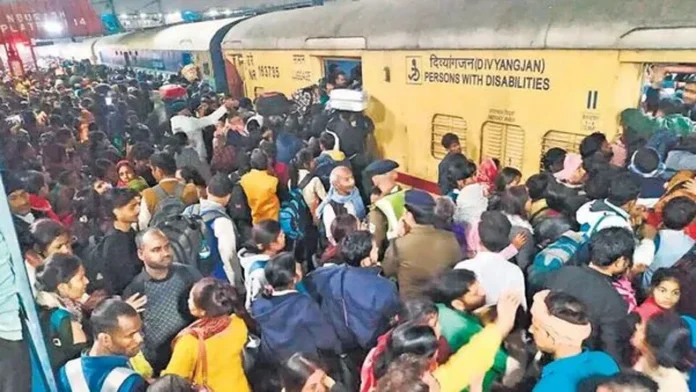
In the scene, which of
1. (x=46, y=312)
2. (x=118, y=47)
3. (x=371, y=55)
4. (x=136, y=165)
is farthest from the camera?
(x=118, y=47)

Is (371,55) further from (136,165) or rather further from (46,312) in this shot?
(46,312)

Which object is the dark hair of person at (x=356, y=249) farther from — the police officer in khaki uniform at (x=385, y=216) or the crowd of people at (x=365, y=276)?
the police officer in khaki uniform at (x=385, y=216)

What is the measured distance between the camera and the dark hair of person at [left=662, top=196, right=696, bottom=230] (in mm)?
2689

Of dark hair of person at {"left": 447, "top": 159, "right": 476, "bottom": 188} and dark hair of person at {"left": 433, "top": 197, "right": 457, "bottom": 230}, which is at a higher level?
dark hair of person at {"left": 433, "top": 197, "right": 457, "bottom": 230}

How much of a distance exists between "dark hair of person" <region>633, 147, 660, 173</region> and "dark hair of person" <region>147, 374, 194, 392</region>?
314 centimetres

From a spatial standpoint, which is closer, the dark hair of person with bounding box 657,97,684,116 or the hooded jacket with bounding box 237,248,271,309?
the hooded jacket with bounding box 237,248,271,309

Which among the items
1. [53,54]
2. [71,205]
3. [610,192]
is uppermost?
[610,192]

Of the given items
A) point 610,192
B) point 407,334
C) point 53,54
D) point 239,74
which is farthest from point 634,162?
point 53,54

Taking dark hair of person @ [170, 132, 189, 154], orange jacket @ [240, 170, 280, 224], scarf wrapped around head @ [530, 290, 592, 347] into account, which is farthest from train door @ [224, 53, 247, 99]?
scarf wrapped around head @ [530, 290, 592, 347]

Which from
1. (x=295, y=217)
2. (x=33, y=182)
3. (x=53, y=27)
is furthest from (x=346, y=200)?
(x=53, y=27)

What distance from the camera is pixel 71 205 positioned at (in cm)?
391

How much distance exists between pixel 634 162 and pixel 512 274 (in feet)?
5.63

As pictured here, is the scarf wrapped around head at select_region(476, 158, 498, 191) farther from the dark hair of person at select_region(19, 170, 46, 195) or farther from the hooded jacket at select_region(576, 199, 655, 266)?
the dark hair of person at select_region(19, 170, 46, 195)

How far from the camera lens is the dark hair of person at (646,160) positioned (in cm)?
356
